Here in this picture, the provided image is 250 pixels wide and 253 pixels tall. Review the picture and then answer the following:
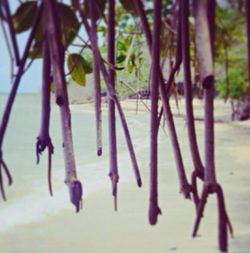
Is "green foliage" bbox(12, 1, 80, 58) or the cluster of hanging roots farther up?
"green foliage" bbox(12, 1, 80, 58)

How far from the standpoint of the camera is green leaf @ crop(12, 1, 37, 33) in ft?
0.63

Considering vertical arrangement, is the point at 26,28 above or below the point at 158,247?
above

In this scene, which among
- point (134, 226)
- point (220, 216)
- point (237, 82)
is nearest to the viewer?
point (220, 216)

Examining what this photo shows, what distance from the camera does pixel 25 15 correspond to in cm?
19

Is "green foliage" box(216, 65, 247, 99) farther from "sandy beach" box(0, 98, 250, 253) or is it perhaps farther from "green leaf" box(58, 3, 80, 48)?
"sandy beach" box(0, 98, 250, 253)

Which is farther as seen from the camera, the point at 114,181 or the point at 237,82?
the point at 237,82

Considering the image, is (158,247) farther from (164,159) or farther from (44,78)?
(44,78)

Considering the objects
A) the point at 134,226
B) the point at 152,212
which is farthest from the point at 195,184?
the point at 134,226

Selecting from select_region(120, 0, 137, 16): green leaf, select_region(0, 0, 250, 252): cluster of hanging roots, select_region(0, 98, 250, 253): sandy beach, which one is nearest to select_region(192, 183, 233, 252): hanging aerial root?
select_region(0, 0, 250, 252): cluster of hanging roots

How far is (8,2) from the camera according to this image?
0.16 m

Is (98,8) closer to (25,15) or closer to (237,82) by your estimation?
(25,15)

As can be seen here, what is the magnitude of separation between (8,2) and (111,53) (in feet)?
0.25

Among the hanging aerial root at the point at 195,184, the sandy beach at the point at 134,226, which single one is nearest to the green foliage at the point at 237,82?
the hanging aerial root at the point at 195,184

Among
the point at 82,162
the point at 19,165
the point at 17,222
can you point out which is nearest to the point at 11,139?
the point at 19,165
